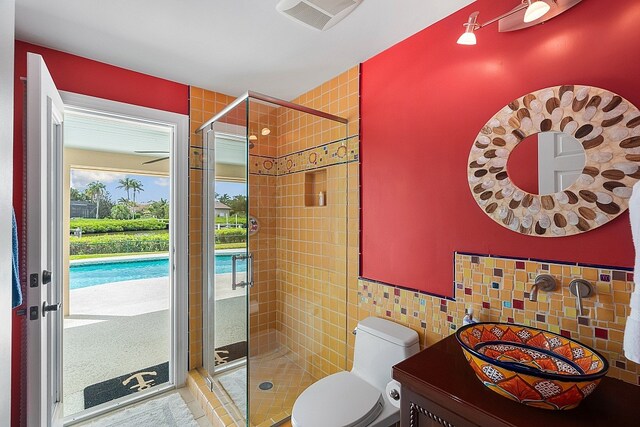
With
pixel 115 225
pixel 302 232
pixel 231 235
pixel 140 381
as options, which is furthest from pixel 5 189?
pixel 115 225

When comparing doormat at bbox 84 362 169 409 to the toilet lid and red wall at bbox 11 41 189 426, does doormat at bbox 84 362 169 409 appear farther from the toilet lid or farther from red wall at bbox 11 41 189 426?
the toilet lid

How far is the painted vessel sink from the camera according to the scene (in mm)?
825

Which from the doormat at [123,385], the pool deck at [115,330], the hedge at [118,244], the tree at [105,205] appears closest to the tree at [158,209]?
the hedge at [118,244]

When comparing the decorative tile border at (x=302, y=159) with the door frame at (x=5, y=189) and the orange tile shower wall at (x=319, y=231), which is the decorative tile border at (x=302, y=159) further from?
the door frame at (x=5, y=189)

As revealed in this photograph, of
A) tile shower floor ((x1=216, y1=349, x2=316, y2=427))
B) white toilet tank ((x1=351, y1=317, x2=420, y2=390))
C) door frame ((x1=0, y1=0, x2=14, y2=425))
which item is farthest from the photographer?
tile shower floor ((x1=216, y1=349, x2=316, y2=427))

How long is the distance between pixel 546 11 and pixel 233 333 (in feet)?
7.91

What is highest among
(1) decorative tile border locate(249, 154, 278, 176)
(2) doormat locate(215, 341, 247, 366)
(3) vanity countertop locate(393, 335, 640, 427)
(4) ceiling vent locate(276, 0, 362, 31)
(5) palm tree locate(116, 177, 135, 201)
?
(4) ceiling vent locate(276, 0, 362, 31)

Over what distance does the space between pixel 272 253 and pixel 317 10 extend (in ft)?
4.81

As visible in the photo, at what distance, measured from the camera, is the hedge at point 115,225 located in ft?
17.4

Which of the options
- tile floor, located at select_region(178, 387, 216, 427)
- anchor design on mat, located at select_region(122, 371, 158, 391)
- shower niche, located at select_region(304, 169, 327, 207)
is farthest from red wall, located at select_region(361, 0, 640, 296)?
anchor design on mat, located at select_region(122, 371, 158, 391)

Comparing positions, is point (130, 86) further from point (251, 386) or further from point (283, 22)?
point (251, 386)

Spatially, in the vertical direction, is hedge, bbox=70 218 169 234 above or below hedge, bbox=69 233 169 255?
above

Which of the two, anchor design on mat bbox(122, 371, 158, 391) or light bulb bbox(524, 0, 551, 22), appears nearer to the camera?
light bulb bbox(524, 0, 551, 22)

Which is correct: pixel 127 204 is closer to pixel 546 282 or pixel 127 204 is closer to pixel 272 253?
pixel 272 253
